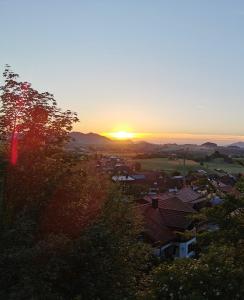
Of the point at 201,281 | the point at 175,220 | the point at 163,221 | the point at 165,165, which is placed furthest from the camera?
the point at 165,165

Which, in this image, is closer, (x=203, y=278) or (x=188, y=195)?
(x=203, y=278)

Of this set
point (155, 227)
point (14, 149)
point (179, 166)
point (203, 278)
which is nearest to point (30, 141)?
point (14, 149)

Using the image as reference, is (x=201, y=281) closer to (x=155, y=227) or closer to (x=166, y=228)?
(x=155, y=227)

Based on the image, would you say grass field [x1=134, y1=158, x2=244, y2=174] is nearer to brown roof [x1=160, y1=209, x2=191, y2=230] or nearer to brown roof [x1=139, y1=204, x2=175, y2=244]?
brown roof [x1=160, y1=209, x2=191, y2=230]

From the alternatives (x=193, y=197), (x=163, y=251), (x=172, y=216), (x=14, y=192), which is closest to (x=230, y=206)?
(x=14, y=192)

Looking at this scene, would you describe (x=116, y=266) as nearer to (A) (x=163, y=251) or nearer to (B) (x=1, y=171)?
(B) (x=1, y=171)

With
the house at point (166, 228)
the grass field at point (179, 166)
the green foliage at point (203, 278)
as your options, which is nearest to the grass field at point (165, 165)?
the grass field at point (179, 166)

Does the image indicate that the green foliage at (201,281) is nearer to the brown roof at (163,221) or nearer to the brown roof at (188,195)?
the brown roof at (163,221)

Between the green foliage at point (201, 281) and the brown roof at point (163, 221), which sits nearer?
the green foliage at point (201, 281)

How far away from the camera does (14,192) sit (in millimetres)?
11969

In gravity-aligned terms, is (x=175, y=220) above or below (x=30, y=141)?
below

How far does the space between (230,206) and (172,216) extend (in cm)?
2308

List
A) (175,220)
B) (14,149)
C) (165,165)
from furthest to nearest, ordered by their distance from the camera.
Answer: (165,165)
(175,220)
(14,149)

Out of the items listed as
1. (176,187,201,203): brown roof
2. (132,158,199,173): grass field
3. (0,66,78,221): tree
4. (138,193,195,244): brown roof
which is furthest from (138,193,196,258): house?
(132,158,199,173): grass field
